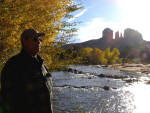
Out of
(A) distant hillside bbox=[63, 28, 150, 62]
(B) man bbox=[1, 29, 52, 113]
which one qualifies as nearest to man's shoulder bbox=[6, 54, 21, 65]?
(B) man bbox=[1, 29, 52, 113]

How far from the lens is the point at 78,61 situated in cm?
501

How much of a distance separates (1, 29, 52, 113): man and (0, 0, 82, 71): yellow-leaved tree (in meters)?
1.63

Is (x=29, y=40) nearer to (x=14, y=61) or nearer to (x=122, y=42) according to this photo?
(x=14, y=61)

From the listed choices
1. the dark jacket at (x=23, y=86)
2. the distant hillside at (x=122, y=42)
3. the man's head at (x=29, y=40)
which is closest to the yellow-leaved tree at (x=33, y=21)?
the man's head at (x=29, y=40)

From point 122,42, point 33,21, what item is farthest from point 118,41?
point 33,21

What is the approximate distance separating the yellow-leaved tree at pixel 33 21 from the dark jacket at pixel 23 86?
1.85 metres

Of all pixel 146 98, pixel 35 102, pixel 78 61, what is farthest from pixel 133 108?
pixel 35 102

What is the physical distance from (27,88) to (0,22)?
7.89ft

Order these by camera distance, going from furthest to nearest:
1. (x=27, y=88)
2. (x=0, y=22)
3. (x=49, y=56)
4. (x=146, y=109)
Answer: (x=146, y=109) → (x=49, y=56) → (x=0, y=22) → (x=27, y=88)

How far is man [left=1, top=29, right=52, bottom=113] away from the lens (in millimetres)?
2062

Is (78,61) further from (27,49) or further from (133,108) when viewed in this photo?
(133,108)

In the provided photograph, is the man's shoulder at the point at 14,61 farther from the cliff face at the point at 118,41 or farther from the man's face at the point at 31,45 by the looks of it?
the cliff face at the point at 118,41

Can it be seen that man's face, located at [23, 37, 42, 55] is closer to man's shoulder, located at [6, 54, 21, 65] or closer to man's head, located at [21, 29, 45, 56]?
man's head, located at [21, 29, 45, 56]

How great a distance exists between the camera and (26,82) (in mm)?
2154
